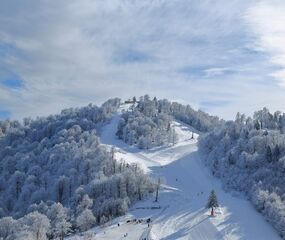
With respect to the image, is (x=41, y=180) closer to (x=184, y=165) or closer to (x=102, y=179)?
(x=102, y=179)

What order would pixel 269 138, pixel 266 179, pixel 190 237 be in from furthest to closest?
pixel 269 138
pixel 266 179
pixel 190 237

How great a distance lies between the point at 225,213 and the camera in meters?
105

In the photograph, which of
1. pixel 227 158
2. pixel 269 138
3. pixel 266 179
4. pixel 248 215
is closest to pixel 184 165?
pixel 227 158

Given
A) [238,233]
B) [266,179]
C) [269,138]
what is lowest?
[238,233]

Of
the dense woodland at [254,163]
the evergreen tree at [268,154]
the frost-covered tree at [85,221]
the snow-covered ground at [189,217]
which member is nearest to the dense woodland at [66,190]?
the frost-covered tree at [85,221]

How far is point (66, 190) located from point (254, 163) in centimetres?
6474

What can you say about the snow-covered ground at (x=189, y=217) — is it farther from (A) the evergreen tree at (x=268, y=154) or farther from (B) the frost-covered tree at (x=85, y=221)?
(A) the evergreen tree at (x=268, y=154)

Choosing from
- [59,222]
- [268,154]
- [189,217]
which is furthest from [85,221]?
[268,154]

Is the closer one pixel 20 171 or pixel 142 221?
pixel 142 221

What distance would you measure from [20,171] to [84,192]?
66751mm

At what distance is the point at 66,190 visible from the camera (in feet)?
478

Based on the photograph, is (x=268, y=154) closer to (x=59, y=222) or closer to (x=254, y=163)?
(x=254, y=163)

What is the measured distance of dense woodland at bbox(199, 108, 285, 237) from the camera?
108750 mm

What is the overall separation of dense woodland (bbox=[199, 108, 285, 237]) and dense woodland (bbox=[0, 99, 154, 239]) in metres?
30.3
